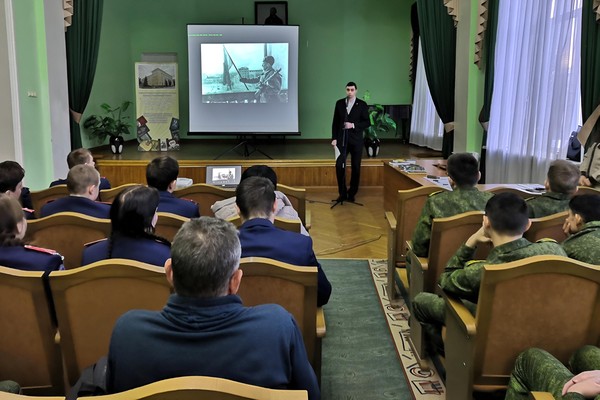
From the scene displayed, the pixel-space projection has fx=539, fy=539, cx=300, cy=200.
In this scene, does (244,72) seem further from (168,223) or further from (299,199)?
(168,223)

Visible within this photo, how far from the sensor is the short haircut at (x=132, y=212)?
2088mm

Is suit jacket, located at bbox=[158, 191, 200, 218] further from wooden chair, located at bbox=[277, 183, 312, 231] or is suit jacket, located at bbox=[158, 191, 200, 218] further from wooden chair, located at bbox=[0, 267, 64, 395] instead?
wooden chair, located at bbox=[0, 267, 64, 395]

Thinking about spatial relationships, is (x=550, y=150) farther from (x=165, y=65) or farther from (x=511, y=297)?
(x=165, y=65)

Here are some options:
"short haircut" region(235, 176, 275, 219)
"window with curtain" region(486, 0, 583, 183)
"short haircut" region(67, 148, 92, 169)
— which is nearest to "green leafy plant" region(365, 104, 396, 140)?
"window with curtain" region(486, 0, 583, 183)

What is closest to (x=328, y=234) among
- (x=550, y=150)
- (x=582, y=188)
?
(x=550, y=150)

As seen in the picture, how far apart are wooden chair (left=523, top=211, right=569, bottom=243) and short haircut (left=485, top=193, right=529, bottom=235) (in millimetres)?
607

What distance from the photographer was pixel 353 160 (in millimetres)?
7297

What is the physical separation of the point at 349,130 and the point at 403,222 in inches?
145

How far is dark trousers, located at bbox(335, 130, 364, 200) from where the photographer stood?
714 cm

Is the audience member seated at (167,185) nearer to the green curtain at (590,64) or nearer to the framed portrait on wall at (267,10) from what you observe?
the green curtain at (590,64)

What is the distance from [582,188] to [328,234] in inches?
109

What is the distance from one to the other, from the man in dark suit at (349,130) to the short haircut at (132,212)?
506cm

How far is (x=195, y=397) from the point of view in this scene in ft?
3.27

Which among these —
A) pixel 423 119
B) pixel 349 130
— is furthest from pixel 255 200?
pixel 423 119
